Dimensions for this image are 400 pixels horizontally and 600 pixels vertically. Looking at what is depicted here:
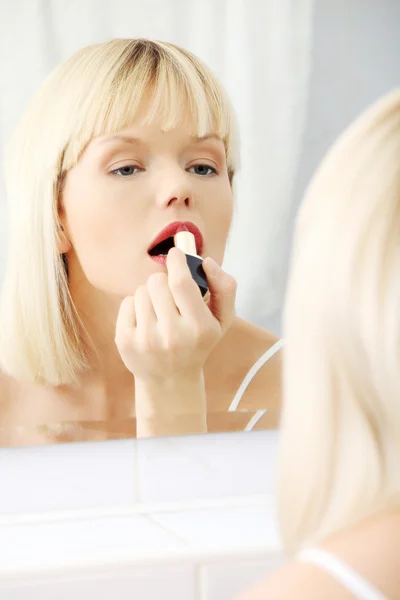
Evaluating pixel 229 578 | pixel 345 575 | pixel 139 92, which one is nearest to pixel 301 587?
pixel 345 575

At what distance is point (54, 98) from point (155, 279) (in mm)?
298

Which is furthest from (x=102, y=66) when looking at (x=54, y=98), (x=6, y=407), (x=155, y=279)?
(x=6, y=407)

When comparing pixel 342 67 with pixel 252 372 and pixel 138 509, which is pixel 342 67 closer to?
pixel 252 372

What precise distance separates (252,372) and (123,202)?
32 centimetres

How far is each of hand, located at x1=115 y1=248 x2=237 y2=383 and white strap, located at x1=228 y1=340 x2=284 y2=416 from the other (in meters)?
0.07

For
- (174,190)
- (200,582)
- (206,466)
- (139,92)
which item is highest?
(139,92)

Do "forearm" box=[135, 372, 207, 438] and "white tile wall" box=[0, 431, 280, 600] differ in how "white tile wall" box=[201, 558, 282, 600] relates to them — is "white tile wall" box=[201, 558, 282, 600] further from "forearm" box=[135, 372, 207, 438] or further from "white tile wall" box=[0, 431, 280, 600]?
"forearm" box=[135, 372, 207, 438]

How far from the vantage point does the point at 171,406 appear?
38.7 inches

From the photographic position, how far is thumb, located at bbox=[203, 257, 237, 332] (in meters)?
0.98

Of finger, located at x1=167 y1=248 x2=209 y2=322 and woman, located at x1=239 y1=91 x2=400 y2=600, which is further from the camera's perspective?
finger, located at x1=167 y1=248 x2=209 y2=322

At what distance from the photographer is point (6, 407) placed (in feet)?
3.14

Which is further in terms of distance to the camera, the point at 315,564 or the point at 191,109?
the point at 191,109

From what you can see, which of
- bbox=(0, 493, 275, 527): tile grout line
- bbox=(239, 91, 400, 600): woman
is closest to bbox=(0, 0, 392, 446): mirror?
bbox=(0, 493, 275, 527): tile grout line

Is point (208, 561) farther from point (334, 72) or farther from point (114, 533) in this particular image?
point (334, 72)
